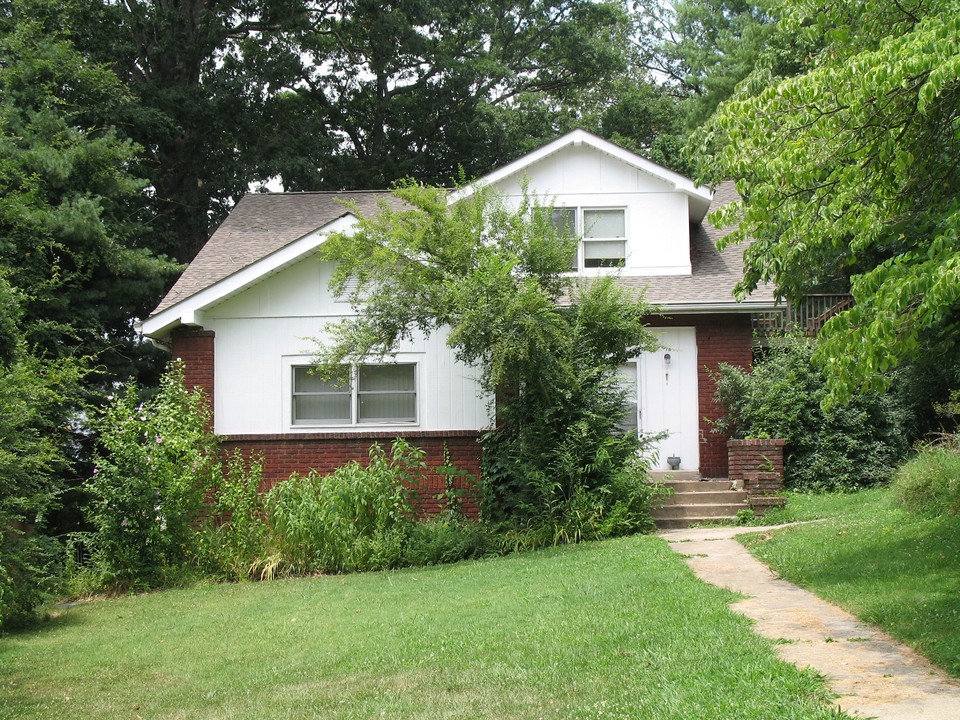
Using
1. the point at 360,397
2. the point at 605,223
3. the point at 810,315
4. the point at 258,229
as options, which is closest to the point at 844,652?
the point at 360,397

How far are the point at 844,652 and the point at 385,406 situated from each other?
10.9m

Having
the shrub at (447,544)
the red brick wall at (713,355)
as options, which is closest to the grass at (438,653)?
the shrub at (447,544)

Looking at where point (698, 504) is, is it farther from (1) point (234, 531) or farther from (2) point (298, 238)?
(2) point (298, 238)

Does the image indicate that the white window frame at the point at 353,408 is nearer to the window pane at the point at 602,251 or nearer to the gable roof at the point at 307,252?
the gable roof at the point at 307,252

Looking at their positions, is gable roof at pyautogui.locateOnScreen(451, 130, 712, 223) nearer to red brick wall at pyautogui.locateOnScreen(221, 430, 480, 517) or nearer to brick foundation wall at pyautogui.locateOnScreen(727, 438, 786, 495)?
red brick wall at pyautogui.locateOnScreen(221, 430, 480, 517)

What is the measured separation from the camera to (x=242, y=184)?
99.2ft

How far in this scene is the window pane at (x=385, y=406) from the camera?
1688 centimetres

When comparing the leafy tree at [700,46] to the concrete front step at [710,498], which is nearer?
the concrete front step at [710,498]

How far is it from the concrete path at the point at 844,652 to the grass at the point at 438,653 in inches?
8.1

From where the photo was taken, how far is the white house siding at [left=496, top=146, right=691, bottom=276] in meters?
18.1

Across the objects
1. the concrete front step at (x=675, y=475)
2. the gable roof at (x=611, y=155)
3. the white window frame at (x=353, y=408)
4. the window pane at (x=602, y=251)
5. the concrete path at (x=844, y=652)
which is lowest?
the concrete path at (x=844, y=652)

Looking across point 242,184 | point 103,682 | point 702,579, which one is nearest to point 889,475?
point 702,579

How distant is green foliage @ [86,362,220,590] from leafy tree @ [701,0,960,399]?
9.15m

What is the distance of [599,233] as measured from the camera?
18.2 metres
